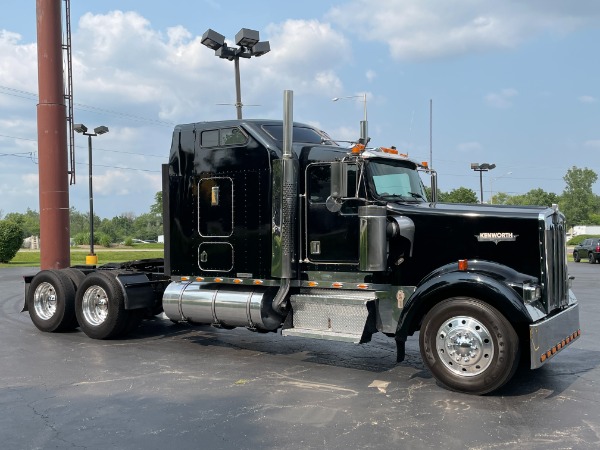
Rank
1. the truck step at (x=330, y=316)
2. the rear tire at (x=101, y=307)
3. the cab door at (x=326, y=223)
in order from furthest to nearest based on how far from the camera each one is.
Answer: the rear tire at (x=101, y=307)
the cab door at (x=326, y=223)
the truck step at (x=330, y=316)

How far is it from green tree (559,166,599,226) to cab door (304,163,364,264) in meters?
112

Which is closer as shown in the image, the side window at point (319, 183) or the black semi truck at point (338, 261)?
the black semi truck at point (338, 261)

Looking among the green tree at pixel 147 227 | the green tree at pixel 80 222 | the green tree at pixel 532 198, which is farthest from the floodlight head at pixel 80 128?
the green tree at pixel 80 222

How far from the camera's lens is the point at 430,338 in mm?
6641

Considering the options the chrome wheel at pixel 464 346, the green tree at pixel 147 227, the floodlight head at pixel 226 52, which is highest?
the floodlight head at pixel 226 52

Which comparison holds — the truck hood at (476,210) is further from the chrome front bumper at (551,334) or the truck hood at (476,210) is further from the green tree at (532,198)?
the green tree at (532,198)

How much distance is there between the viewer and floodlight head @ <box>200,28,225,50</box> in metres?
19.8

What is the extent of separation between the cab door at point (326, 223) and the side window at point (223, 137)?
1.19m

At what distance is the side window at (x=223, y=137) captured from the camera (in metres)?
8.54

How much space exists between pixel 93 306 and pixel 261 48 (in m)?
12.9

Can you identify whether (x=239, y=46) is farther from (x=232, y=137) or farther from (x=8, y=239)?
(x=8, y=239)

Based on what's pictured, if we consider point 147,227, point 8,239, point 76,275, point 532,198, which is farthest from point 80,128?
point 147,227

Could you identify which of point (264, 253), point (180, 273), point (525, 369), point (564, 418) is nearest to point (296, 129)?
point (264, 253)

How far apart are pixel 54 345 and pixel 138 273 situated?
164 cm
